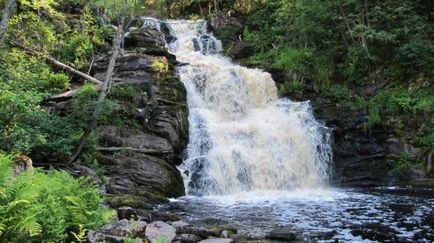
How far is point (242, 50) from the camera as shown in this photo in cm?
2766

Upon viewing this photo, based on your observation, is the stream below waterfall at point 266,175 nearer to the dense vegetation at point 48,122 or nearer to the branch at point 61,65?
the dense vegetation at point 48,122

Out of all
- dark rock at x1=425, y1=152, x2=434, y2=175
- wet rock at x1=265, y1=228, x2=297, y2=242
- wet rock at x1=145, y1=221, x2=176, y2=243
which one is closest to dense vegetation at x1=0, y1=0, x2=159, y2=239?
wet rock at x1=145, y1=221, x2=176, y2=243

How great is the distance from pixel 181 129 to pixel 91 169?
5.37m

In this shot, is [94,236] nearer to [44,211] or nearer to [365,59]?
[44,211]

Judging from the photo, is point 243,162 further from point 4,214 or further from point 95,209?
point 4,214

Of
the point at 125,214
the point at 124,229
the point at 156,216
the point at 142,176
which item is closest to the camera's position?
the point at 124,229

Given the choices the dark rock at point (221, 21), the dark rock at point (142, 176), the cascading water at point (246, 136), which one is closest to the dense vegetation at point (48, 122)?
the dark rock at point (142, 176)

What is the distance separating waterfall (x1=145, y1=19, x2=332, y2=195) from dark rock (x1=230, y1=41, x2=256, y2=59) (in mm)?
3944

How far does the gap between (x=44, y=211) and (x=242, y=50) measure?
22.4 metres

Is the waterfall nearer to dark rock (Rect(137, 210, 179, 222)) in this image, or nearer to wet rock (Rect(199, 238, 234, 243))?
dark rock (Rect(137, 210, 179, 222))

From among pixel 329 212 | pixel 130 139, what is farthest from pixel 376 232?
pixel 130 139

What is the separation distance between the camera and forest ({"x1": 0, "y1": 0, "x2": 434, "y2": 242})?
26.6 ft

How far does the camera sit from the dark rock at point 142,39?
25219 millimetres

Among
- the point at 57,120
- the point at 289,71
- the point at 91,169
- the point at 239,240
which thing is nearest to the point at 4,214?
the point at 239,240
